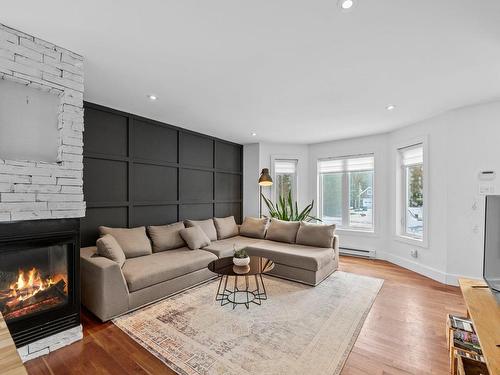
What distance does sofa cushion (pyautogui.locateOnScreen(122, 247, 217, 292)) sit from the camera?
280cm

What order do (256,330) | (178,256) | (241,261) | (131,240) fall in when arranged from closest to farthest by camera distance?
(256,330) < (241,261) < (131,240) < (178,256)

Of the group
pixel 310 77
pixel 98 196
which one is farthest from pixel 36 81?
pixel 310 77

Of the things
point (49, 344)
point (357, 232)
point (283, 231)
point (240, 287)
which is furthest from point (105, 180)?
point (357, 232)

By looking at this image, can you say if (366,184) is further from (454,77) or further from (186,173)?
(186,173)

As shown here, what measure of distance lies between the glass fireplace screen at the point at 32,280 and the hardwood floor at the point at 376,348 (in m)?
0.43

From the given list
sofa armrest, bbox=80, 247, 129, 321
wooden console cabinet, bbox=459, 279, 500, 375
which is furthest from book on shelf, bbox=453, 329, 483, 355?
sofa armrest, bbox=80, 247, 129, 321

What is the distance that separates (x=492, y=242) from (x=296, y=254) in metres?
2.36

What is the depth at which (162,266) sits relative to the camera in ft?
10.2

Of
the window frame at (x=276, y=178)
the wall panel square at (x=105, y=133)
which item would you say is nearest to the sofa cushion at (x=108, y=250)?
the wall panel square at (x=105, y=133)

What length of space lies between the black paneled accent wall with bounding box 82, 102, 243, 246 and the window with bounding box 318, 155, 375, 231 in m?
2.40

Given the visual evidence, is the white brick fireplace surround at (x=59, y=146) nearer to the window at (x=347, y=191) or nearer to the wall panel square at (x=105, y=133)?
the wall panel square at (x=105, y=133)

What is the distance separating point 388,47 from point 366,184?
385cm

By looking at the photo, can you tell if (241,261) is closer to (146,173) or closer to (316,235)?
(316,235)

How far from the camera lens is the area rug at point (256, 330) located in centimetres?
196
